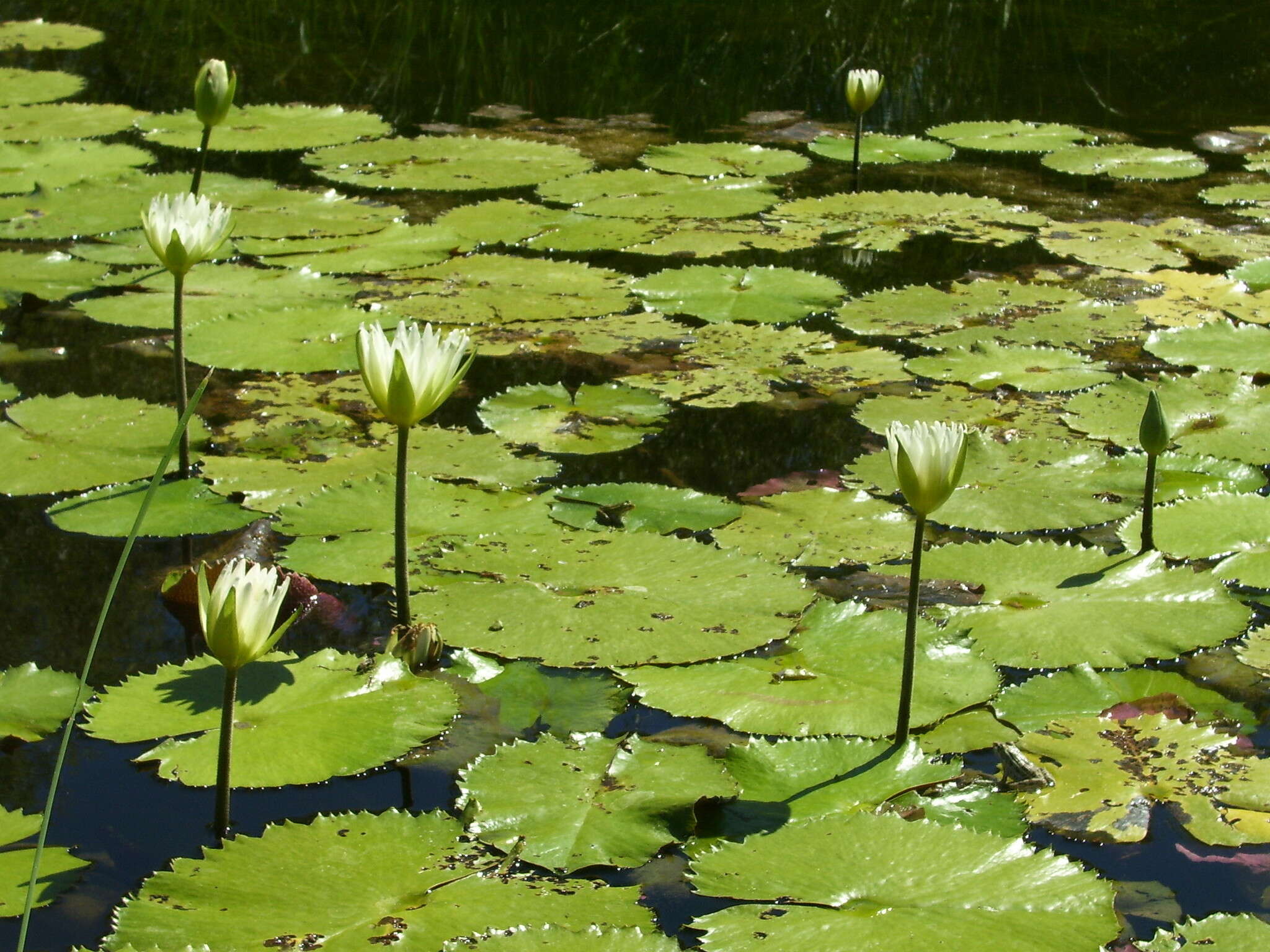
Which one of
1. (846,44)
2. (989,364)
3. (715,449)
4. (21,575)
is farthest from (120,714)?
(846,44)

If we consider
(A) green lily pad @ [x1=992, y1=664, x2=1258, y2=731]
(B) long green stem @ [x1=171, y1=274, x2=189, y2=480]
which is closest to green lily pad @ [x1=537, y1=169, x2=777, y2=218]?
(B) long green stem @ [x1=171, y1=274, x2=189, y2=480]

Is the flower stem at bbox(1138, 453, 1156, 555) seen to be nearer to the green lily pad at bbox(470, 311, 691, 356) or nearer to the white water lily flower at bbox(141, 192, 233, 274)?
the green lily pad at bbox(470, 311, 691, 356)

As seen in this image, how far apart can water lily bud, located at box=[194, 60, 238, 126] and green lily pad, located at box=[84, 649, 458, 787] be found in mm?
2062

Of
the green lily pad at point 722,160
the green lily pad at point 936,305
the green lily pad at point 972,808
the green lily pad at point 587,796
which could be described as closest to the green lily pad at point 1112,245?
the green lily pad at point 936,305

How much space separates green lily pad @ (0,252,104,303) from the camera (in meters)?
3.45

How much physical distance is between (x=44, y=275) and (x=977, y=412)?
250 centimetres

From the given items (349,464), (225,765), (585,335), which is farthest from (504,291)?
(225,765)

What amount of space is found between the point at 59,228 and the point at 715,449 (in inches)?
92.3

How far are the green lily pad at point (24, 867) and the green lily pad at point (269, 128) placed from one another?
3780 mm

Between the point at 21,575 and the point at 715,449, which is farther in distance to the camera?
the point at 715,449

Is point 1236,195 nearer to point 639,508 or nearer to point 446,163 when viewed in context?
point 446,163

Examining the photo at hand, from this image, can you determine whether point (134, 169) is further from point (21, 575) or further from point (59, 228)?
point (21, 575)

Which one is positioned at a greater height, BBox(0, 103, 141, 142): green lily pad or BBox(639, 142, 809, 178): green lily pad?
BBox(0, 103, 141, 142): green lily pad

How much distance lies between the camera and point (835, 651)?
6.64ft
